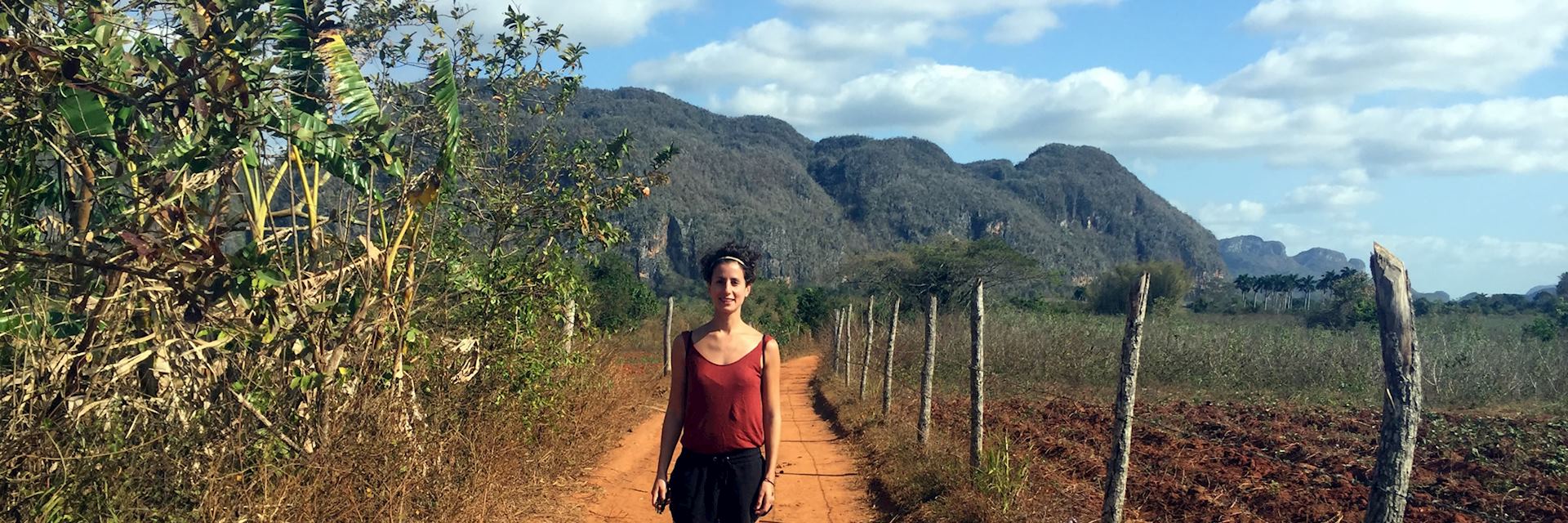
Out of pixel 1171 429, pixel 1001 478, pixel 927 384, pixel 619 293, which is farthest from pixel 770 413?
pixel 619 293

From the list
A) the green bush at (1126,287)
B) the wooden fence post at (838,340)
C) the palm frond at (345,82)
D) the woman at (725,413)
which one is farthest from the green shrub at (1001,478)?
the green bush at (1126,287)

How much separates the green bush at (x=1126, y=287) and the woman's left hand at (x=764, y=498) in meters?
35.7

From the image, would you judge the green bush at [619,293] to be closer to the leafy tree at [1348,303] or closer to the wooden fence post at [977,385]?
the wooden fence post at [977,385]

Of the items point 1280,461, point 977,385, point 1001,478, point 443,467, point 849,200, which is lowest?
point 1280,461

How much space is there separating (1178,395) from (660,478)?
13.6 metres

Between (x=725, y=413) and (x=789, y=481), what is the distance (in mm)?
5213

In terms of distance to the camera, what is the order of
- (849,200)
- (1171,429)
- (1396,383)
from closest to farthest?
(1396,383) → (1171,429) → (849,200)

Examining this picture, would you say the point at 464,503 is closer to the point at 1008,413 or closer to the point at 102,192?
the point at 102,192

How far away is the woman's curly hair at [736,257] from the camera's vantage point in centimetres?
375

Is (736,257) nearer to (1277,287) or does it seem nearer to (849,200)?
(1277,287)

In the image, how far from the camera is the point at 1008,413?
12078mm

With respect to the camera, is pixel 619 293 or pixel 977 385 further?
pixel 619 293

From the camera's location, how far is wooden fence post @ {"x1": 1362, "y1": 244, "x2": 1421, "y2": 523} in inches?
135

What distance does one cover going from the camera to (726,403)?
366cm
